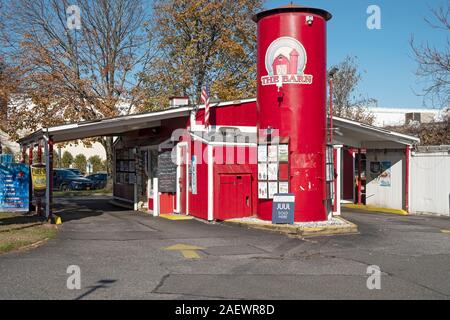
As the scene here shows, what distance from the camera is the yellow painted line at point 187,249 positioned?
10508 mm

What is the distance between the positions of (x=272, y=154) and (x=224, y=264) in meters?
6.34

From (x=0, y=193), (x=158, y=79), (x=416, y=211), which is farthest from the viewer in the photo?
(x=158, y=79)

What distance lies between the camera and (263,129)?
1602 cm

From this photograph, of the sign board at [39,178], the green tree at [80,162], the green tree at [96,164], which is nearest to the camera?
the sign board at [39,178]

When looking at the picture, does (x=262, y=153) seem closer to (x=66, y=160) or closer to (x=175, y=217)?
(x=175, y=217)

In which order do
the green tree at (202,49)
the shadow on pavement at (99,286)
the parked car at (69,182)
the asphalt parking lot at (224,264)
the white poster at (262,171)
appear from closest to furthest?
1. the shadow on pavement at (99,286)
2. the asphalt parking lot at (224,264)
3. the white poster at (262,171)
4. the green tree at (202,49)
5. the parked car at (69,182)

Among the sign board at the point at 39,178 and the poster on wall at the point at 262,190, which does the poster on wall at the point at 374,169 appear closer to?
the poster on wall at the point at 262,190

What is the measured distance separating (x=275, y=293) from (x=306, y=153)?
27.4 feet

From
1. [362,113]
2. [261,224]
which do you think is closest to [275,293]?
[261,224]

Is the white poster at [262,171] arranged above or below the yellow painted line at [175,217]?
above

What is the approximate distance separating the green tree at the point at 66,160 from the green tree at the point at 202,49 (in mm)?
32289

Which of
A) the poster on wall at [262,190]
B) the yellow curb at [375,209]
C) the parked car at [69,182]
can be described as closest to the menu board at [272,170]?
the poster on wall at [262,190]

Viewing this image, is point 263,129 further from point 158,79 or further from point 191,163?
point 158,79

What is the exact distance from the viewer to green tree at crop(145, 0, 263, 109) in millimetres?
31766
